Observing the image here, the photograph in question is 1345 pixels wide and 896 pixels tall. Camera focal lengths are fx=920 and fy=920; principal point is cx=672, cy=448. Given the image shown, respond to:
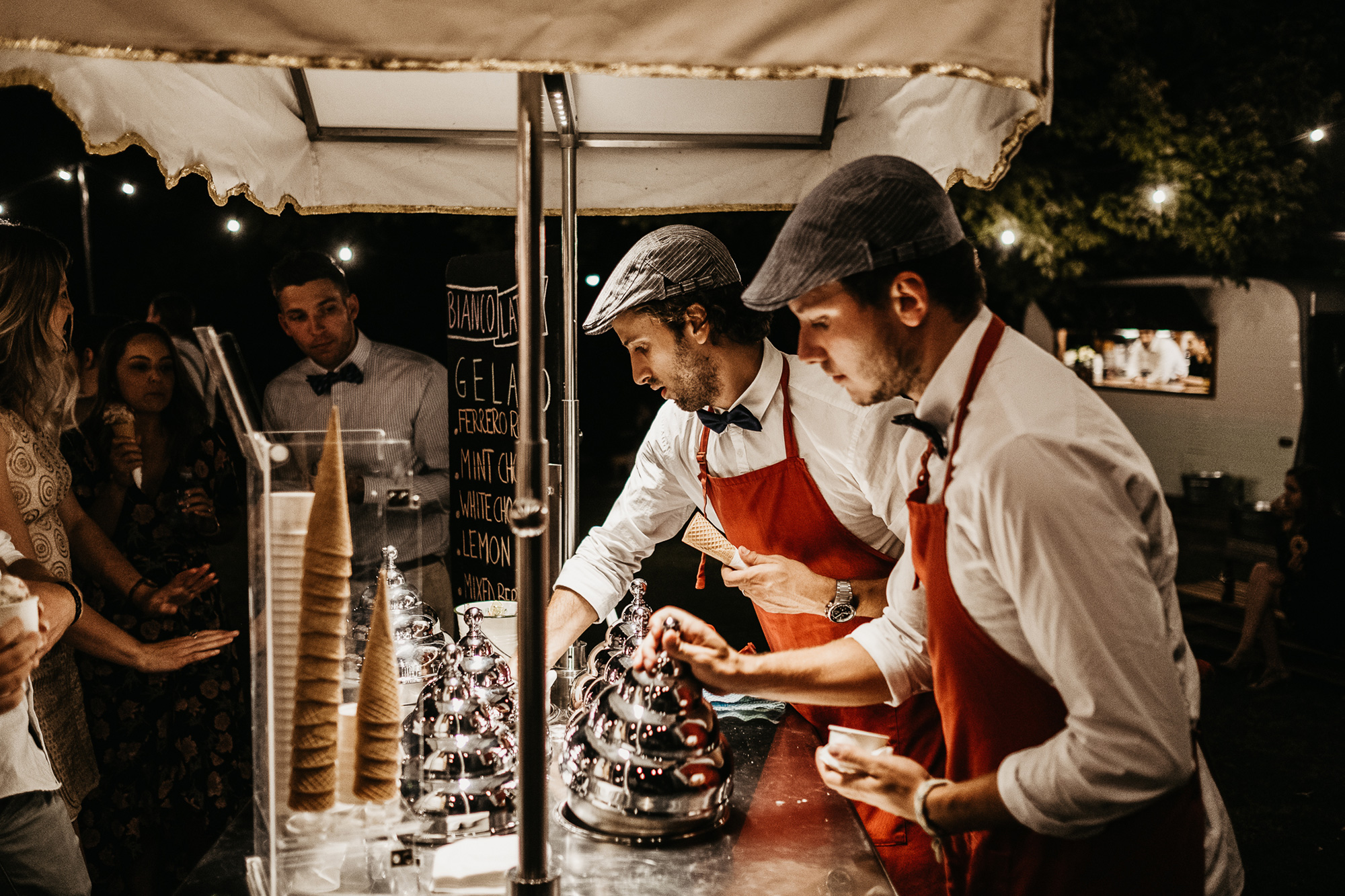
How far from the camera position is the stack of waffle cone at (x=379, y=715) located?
4.15 feet

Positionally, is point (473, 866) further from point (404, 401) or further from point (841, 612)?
point (404, 401)

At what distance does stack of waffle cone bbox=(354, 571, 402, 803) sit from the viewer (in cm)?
126

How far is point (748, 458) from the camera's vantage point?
2500mm

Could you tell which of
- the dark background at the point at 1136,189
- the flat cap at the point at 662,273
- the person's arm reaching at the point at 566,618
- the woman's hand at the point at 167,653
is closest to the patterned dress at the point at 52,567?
the woman's hand at the point at 167,653

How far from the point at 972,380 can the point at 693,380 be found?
1059mm

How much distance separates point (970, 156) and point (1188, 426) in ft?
39.2

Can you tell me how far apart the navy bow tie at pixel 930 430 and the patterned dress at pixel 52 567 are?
2207 millimetres

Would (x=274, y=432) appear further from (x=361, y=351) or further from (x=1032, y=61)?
(x=361, y=351)

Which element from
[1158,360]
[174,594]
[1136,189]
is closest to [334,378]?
[174,594]

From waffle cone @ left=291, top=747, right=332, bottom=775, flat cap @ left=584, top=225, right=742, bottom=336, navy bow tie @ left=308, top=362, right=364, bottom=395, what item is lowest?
waffle cone @ left=291, top=747, right=332, bottom=775

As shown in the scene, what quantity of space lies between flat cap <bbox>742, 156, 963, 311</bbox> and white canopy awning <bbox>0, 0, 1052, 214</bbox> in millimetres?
171

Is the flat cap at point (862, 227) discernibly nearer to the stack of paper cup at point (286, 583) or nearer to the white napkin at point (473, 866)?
the stack of paper cup at point (286, 583)

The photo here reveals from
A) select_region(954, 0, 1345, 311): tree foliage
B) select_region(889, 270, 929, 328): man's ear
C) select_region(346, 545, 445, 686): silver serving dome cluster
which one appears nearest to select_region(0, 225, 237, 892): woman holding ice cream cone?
select_region(346, 545, 445, 686): silver serving dome cluster

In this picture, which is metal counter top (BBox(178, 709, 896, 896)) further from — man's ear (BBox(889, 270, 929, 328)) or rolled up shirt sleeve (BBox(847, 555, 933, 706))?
man's ear (BBox(889, 270, 929, 328))
